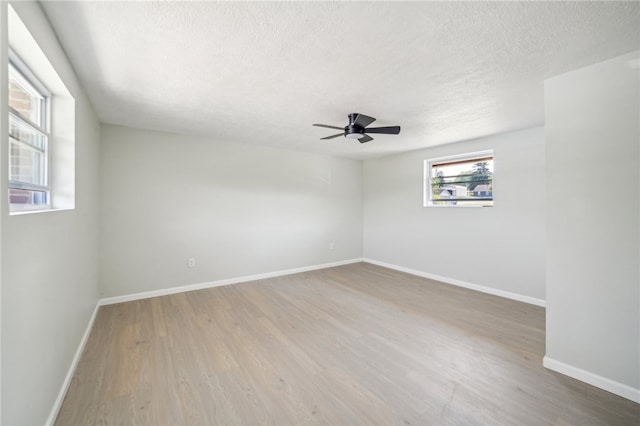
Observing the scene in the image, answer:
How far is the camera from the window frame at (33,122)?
1.44 metres

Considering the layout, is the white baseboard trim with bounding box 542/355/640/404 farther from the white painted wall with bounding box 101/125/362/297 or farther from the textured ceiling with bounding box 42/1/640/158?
the white painted wall with bounding box 101/125/362/297

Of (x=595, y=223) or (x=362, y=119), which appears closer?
(x=595, y=223)

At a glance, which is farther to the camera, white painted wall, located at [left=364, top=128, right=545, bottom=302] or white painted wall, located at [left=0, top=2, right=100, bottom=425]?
white painted wall, located at [left=364, top=128, right=545, bottom=302]

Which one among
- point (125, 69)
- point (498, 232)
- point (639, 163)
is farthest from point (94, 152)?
point (498, 232)

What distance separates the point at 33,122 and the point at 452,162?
4.92 m

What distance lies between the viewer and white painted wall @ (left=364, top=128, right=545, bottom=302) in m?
3.45

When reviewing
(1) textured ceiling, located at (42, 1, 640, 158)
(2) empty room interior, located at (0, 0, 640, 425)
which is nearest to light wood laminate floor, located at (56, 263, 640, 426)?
(2) empty room interior, located at (0, 0, 640, 425)

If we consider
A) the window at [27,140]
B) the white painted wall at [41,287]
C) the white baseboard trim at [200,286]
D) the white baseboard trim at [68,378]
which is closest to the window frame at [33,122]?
the window at [27,140]

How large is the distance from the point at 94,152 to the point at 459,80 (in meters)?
3.77

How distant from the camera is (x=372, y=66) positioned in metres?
1.95

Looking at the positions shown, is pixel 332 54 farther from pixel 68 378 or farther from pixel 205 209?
pixel 205 209

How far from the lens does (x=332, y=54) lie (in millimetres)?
1798

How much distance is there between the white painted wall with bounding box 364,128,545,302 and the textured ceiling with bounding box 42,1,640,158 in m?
0.75

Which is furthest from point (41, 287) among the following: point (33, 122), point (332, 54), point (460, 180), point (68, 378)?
point (460, 180)
